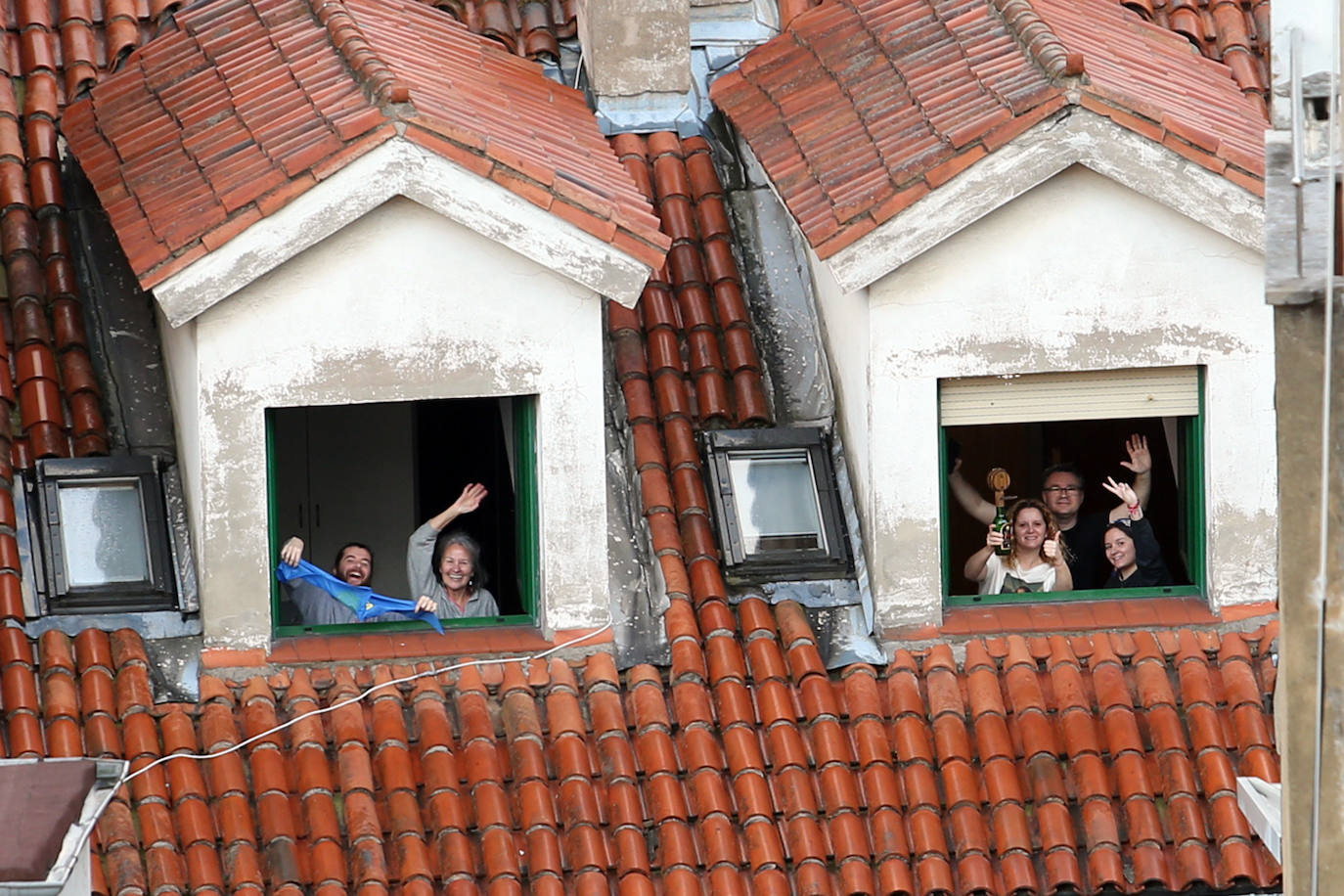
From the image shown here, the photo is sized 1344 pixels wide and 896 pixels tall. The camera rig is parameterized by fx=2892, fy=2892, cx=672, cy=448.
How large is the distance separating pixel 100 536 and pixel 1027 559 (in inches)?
204

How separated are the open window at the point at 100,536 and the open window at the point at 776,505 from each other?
3082 millimetres

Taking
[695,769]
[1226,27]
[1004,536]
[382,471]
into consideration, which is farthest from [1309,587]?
[382,471]

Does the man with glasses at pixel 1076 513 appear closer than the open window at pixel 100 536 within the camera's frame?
No

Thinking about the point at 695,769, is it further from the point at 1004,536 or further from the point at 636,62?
the point at 636,62

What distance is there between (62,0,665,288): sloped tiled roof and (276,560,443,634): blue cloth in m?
1.95

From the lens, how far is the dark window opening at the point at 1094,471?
53.1 feet

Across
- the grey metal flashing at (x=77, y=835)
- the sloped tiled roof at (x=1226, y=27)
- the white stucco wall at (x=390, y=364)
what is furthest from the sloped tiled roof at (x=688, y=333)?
the grey metal flashing at (x=77, y=835)

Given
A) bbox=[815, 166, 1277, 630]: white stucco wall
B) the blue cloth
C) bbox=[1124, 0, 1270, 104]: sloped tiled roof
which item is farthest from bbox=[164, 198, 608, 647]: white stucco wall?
bbox=[1124, 0, 1270, 104]: sloped tiled roof

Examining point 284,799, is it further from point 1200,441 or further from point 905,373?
point 1200,441

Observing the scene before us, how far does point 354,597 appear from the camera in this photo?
1602 centimetres

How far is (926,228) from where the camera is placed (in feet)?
50.8

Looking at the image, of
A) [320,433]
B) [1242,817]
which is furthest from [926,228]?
[320,433]

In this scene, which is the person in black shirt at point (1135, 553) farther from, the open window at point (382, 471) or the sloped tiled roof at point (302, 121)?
the open window at point (382, 471)

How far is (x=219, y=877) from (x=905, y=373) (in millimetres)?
4573
